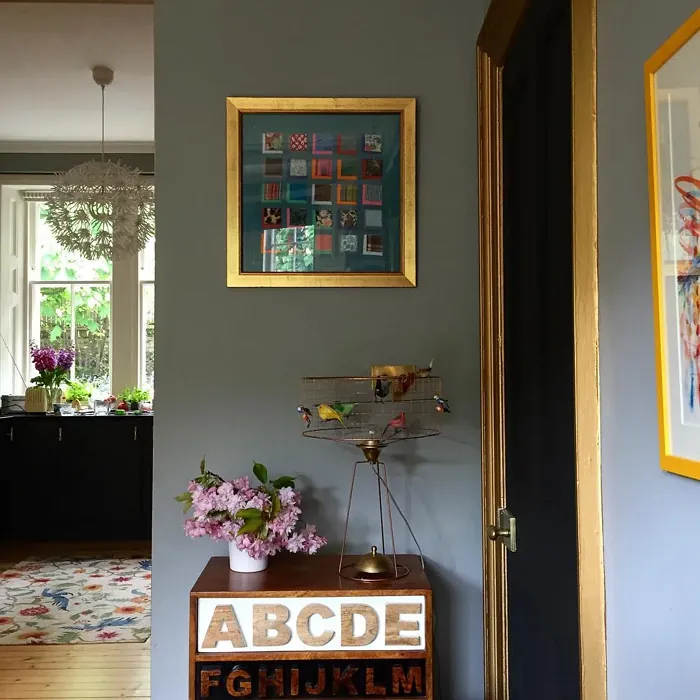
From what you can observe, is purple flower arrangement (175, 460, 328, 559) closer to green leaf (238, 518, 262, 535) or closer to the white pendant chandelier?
green leaf (238, 518, 262, 535)

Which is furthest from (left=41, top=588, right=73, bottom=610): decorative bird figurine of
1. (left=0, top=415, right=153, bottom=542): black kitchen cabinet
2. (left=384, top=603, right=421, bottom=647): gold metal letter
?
(left=384, top=603, right=421, bottom=647): gold metal letter

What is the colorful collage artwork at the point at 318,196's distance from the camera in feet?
6.84

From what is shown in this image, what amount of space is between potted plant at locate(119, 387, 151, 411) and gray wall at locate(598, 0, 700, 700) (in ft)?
14.8

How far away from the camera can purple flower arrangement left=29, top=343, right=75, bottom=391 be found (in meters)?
5.12

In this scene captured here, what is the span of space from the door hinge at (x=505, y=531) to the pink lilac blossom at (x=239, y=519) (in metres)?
0.51

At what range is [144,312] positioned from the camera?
18.4ft

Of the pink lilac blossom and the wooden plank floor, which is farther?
the wooden plank floor

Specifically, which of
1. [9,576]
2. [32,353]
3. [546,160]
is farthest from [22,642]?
[546,160]

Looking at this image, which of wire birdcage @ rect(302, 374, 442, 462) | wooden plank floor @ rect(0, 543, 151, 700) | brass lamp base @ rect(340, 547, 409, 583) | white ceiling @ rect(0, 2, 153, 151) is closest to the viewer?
brass lamp base @ rect(340, 547, 409, 583)

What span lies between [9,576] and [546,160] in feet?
13.9

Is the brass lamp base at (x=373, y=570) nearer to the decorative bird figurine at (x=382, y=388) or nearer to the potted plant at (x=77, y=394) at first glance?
the decorative bird figurine at (x=382, y=388)

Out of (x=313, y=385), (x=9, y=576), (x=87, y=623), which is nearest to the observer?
(x=313, y=385)

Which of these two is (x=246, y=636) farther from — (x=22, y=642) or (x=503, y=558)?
(x=22, y=642)

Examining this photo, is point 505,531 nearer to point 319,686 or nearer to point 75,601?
point 319,686
